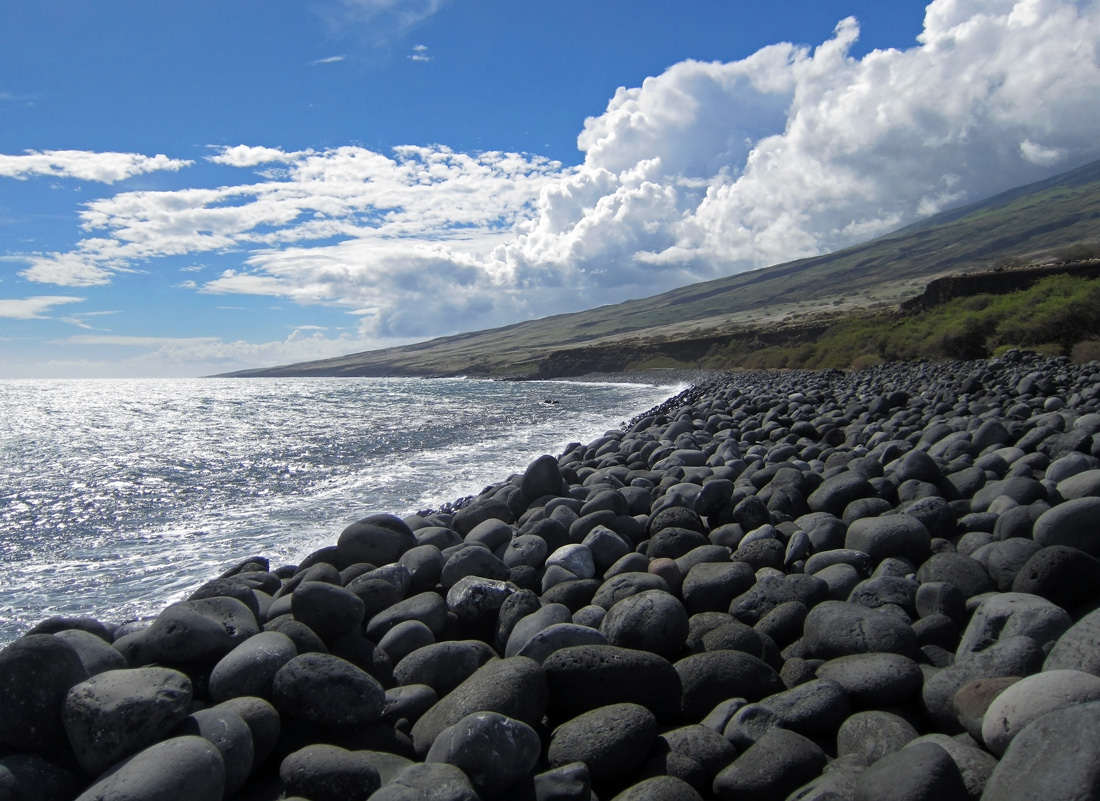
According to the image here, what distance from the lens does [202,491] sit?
1709 cm

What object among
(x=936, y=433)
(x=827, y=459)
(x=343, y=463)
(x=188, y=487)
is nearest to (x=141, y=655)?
(x=827, y=459)

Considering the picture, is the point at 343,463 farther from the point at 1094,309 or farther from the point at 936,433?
the point at 1094,309

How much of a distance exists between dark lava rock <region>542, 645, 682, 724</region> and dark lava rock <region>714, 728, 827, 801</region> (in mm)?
641

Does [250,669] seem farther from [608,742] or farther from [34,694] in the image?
[608,742]

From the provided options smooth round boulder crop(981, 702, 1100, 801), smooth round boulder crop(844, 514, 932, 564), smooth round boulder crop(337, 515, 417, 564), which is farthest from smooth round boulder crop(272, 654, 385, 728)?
smooth round boulder crop(844, 514, 932, 564)

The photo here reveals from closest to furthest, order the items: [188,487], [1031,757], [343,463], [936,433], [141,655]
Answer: [1031,757] → [141,655] → [936,433] → [188,487] → [343,463]

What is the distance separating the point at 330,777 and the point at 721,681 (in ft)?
6.97

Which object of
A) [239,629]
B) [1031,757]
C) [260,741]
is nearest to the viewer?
[1031,757]

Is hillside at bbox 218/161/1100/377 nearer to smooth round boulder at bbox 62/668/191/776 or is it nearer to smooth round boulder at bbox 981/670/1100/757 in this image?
smooth round boulder at bbox 981/670/1100/757

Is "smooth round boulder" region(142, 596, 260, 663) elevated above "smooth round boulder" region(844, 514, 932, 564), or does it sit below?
above

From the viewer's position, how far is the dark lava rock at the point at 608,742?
3338mm

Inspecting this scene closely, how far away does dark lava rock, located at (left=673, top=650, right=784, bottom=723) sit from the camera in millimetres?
3863

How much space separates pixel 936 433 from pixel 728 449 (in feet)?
10.3

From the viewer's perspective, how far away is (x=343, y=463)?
20.6m
